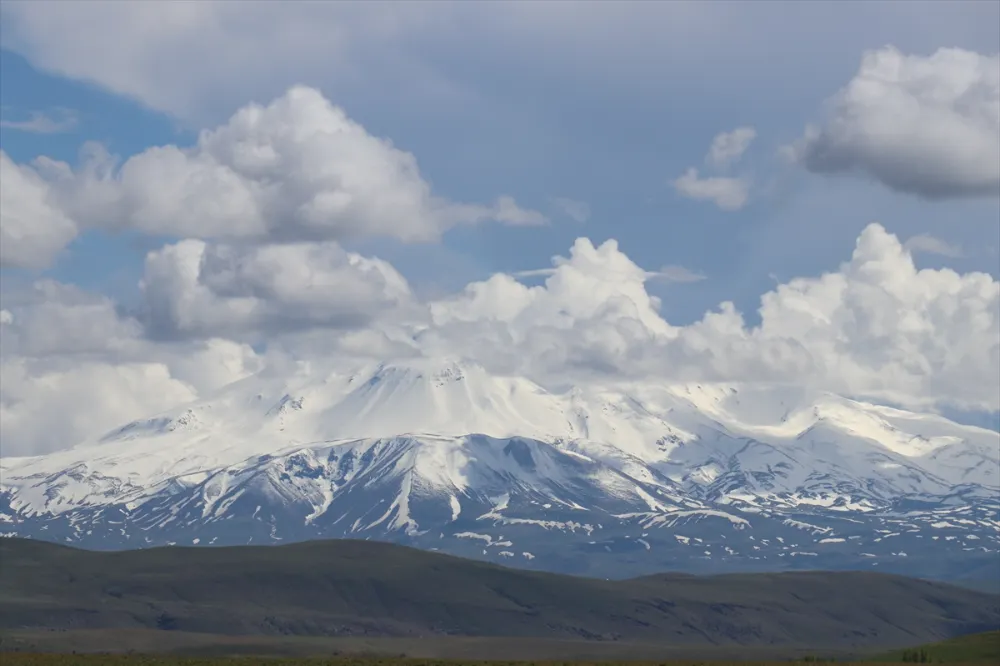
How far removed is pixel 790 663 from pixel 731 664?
120 feet

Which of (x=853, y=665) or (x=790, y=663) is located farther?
(x=790, y=663)

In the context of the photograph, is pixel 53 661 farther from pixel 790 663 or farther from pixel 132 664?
pixel 790 663

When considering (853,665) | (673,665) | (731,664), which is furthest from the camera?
(673,665)

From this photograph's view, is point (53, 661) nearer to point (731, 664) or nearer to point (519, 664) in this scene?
point (519, 664)

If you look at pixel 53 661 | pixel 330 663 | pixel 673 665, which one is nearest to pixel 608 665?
pixel 673 665

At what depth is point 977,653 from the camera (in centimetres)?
17212

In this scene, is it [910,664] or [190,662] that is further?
[190,662]

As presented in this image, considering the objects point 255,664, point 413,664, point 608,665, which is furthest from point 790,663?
point 255,664

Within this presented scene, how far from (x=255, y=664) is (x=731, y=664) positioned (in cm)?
6401

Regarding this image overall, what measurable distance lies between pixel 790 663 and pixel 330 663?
55778 mm

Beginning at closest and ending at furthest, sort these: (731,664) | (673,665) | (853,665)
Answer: (731,664)
(853,665)
(673,665)

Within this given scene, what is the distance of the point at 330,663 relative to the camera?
187875 mm

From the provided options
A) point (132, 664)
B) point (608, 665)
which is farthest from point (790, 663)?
point (132, 664)

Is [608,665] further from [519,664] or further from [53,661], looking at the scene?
[53,661]
